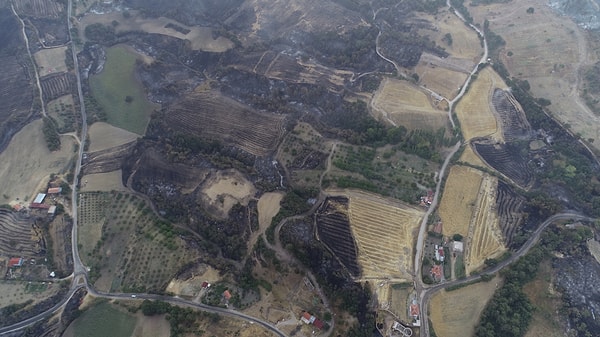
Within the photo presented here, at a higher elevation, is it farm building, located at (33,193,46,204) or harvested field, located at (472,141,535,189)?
harvested field, located at (472,141,535,189)

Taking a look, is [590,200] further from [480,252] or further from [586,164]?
[480,252]

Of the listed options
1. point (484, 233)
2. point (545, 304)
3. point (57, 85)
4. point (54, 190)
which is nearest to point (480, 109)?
point (484, 233)

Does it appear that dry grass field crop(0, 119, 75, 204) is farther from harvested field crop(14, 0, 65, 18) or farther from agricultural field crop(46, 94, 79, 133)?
harvested field crop(14, 0, 65, 18)

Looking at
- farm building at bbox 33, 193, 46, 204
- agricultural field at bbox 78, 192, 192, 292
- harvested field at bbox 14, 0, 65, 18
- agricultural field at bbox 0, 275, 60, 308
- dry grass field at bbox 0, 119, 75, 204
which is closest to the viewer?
agricultural field at bbox 0, 275, 60, 308

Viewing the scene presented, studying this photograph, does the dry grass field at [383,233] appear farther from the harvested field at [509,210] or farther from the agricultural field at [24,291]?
the agricultural field at [24,291]

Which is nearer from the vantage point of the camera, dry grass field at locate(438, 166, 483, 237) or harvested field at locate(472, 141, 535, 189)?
dry grass field at locate(438, 166, 483, 237)

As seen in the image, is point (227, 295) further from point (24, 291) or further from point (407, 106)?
point (407, 106)

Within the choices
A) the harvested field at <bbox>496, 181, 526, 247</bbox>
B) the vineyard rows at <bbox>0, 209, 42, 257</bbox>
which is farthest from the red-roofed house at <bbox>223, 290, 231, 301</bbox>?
the harvested field at <bbox>496, 181, 526, 247</bbox>
